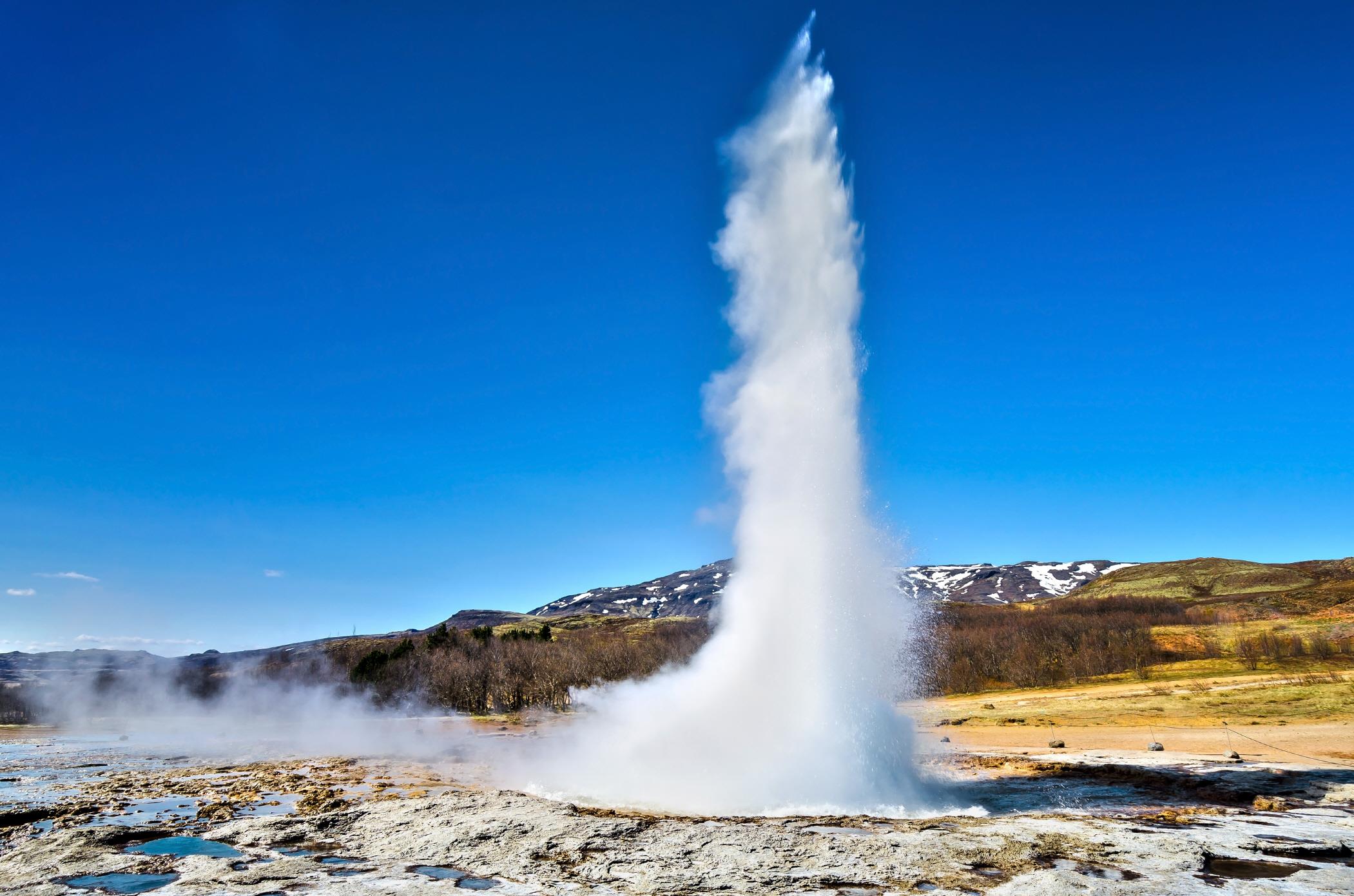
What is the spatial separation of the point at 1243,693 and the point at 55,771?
197 ft

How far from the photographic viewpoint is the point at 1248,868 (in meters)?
9.94

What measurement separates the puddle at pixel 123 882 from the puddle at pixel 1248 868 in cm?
1432

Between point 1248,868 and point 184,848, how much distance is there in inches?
652

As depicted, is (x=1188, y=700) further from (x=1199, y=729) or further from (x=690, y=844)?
(x=690, y=844)

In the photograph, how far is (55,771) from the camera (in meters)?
29.1

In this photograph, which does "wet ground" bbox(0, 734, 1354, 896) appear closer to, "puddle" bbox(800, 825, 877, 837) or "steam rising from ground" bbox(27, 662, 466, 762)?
"puddle" bbox(800, 825, 877, 837)

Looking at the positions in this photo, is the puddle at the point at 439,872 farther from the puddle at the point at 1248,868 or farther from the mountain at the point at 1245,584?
the mountain at the point at 1245,584

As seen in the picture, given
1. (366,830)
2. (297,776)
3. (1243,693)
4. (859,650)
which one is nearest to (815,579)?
(859,650)

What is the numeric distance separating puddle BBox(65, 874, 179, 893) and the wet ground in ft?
0.14

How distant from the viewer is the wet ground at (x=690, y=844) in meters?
9.61

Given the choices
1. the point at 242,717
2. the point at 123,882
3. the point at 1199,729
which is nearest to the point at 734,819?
the point at 123,882

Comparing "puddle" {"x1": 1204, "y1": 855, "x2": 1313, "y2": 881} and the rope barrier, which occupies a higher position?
"puddle" {"x1": 1204, "y1": 855, "x2": 1313, "y2": 881}

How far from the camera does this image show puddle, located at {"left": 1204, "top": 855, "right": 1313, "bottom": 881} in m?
9.56

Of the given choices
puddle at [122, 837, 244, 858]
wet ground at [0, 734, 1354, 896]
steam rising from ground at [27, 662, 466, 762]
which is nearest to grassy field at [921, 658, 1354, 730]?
wet ground at [0, 734, 1354, 896]
